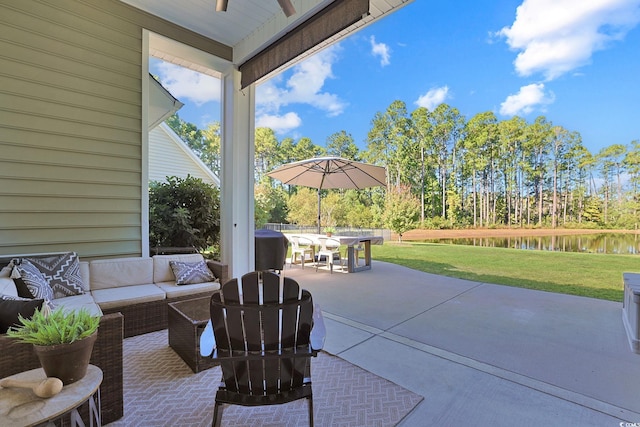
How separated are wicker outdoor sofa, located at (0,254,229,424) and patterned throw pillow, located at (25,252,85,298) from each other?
0.12m

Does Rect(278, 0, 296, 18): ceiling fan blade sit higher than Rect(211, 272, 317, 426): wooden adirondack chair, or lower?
higher

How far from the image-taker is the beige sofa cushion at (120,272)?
125 inches

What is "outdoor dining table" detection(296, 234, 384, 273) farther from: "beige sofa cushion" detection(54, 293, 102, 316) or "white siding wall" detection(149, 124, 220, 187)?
"beige sofa cushion" detection(54, 293, 102, 316)

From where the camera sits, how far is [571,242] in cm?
975

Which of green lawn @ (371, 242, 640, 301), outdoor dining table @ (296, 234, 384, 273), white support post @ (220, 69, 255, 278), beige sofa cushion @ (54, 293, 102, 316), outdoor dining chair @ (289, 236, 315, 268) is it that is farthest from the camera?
outdoor dining chair @ (289, 236, 315, 268)

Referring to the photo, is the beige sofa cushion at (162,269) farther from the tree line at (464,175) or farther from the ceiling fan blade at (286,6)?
the tree line at (464,175)

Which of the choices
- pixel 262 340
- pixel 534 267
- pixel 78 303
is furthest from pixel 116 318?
pixel 534 267

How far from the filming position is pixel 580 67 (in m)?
10.4

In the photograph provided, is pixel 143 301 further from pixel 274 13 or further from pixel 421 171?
pixel 421 171

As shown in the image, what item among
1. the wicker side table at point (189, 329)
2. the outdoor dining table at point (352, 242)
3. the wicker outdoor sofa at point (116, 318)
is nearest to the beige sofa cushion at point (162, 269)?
the wicker outdoor sofa at point (116, 318)

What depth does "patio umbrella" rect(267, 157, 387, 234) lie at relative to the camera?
21.4ft

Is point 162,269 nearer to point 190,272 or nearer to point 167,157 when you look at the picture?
point 190,272

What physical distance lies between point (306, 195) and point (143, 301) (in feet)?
38.9

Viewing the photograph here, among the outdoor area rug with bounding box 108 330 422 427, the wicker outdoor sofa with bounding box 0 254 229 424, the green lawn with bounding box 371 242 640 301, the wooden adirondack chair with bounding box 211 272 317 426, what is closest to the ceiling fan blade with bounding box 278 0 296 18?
the wooden adirondack chair with bounding box 211 272 317 426
